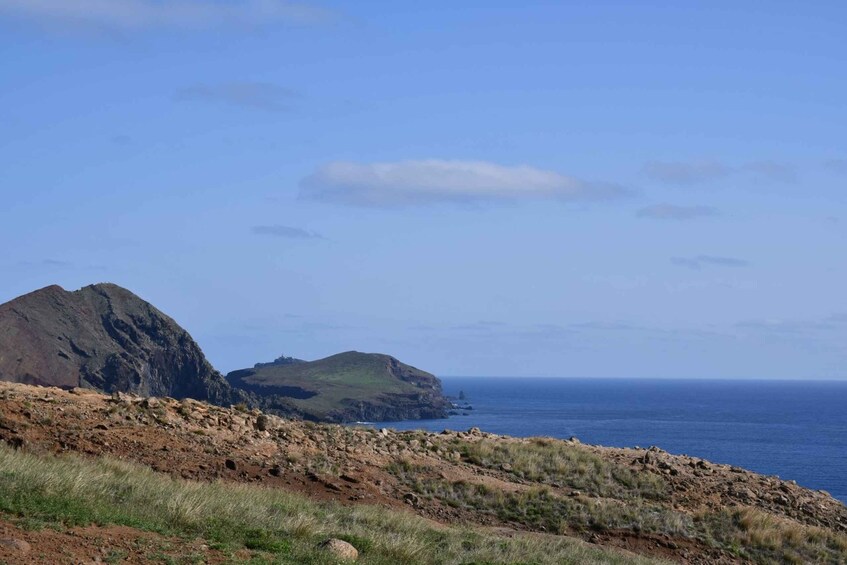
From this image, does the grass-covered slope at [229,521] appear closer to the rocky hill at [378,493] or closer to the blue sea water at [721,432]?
the rocky hill at [378,493]

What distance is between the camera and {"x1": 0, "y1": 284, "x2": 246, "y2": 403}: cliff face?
85.9 m

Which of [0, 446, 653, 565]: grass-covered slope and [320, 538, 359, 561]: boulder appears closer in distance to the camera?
[0, 446, 653, 565]: grass-covered slope

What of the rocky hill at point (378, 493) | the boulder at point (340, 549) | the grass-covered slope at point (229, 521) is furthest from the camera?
the rocky hill at point (378, 493)

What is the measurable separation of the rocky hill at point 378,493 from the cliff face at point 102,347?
60372 millimetres

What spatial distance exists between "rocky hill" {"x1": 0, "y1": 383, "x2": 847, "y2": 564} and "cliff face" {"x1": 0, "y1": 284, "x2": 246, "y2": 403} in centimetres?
6037

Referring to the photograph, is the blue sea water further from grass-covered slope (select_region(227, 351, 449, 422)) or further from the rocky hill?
the rocky hill

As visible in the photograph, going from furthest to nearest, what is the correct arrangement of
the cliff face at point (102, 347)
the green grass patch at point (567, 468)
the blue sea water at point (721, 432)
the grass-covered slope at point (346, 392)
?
the grass-covered slope at point (346, 392), the blue sea water at point (721, 432), the cliff face at point (102, 347), the green grass patch at point (567, 468)

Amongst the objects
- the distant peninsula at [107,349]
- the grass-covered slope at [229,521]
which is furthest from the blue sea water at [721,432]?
the grass-covered slope at [229,521]

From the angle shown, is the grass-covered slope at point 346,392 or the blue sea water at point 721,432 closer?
the blue sea water at point 721,432

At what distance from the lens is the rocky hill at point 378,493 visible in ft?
48.1

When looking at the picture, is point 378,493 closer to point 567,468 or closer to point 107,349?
point 567,468

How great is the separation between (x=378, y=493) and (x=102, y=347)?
79393mm

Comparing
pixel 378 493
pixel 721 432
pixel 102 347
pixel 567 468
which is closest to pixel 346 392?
pixel 721 432

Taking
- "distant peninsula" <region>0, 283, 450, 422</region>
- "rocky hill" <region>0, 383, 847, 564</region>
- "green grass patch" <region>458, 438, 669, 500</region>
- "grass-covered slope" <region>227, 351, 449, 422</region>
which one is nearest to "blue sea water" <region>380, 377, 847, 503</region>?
"grass-covered slope" <region>227, 351, 449, 422</region>
